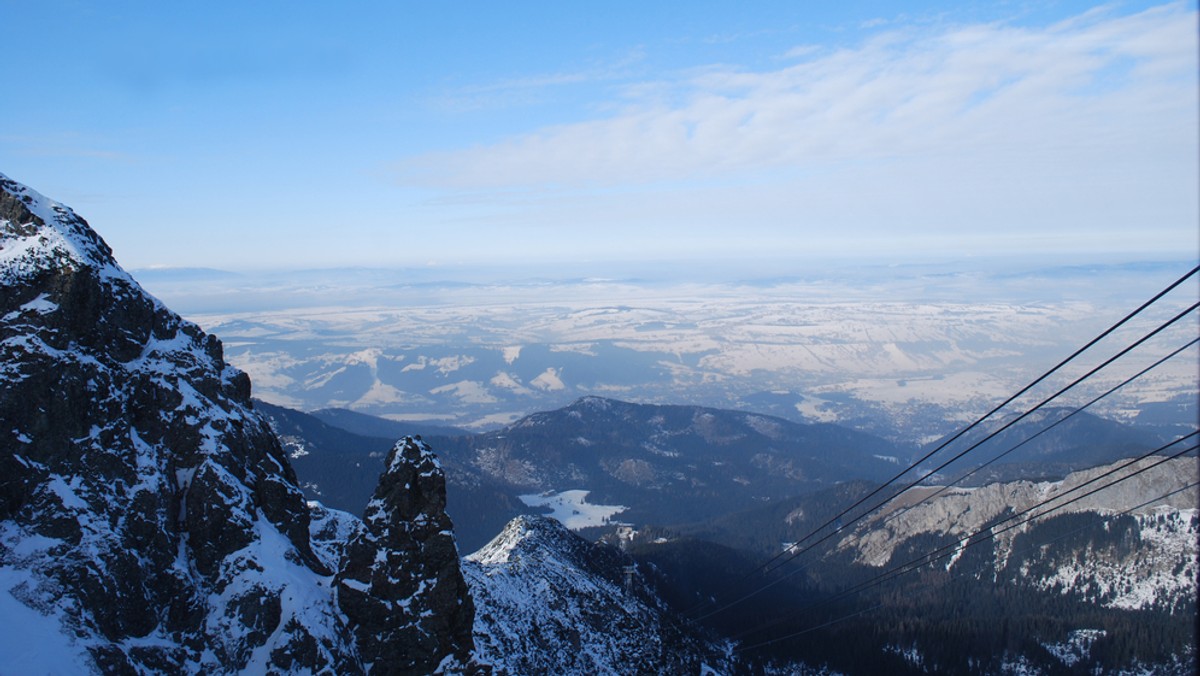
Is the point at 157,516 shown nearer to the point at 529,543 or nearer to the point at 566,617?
the point at 566,617

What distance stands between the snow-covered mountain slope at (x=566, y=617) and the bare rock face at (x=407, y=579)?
4.86m

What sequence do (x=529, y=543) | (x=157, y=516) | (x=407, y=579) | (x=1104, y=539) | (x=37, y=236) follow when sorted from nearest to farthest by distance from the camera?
(x=157, y=516) < (x=37, y=236) < (x=407, y=579) < (x=529, y=543) < (x=1104, y=539)

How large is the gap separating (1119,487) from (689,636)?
367 feet

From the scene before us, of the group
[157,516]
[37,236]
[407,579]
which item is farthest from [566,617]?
[37,236]

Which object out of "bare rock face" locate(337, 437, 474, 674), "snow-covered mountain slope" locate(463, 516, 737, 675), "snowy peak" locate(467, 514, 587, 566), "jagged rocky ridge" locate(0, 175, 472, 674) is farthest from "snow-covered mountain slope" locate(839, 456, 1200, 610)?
"jagged rocky ridge" locate(0, 175, 472, 674)

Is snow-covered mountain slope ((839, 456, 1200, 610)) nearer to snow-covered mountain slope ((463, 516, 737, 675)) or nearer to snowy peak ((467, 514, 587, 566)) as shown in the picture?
snow-covered mountain slope ((463, 516, 737, 675))

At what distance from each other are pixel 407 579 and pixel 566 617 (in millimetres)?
34365

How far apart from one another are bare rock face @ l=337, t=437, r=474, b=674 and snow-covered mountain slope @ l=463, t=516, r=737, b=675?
192 inches

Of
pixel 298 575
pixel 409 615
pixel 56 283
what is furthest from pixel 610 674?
pixel 56 283

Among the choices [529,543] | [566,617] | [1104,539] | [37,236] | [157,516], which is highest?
[37,236]

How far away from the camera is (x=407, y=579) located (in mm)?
42188

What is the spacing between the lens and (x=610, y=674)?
220ft

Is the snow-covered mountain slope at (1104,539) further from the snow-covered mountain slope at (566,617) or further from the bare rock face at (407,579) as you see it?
the bare rock face at (407,579)

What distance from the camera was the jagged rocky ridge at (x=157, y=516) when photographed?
33.0 meters
